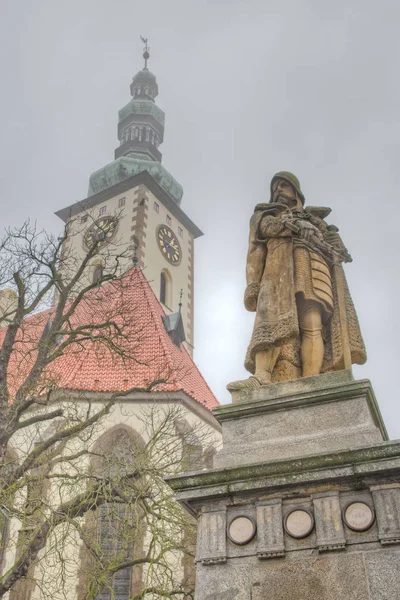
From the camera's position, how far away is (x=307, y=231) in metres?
5.26

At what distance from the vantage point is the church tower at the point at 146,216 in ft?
93.8

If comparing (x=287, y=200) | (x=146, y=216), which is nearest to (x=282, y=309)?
(x=287, y=200)

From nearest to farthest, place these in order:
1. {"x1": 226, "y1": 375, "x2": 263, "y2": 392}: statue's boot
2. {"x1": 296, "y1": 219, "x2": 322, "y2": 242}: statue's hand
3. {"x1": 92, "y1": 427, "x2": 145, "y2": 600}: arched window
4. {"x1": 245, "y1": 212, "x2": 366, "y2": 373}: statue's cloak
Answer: {"x1": 226, "y1": 375, "x2": 263, "y2": 392}: statue's boot, {"x1": 245, "y1": 212, "x2": 366, "y2": 373}: statue's cloak, {"x1": 296, "y1": 219, "x2": 322, "y2": 242}: statue's hand, {"x1": 92, "y1": 427, "x2": 145, "y2": 600}: arched window

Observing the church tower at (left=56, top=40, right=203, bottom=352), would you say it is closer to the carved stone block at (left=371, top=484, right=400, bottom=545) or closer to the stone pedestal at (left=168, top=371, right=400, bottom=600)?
the stone pedestal at (left=168, top=371, right=400, bottom=600)

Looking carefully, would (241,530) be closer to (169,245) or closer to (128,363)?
(128,363)

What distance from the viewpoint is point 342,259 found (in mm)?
5332

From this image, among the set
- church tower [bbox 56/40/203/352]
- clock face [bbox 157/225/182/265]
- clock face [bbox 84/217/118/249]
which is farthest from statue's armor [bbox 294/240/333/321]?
clock face [bbox 157/225/182/265]

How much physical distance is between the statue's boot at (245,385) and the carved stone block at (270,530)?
3.33 feet

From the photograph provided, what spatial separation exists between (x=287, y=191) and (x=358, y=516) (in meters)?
3.18

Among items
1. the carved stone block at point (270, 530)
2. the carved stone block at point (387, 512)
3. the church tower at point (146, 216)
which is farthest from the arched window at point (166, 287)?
the carved stone block at point (387, 512)

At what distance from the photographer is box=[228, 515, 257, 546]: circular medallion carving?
363cm

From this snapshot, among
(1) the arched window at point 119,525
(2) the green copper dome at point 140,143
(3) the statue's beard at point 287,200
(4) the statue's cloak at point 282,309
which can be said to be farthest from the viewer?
(2) the green copper dome at point 140,143

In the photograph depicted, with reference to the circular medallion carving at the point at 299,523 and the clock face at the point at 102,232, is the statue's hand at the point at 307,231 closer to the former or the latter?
the circular medallion carving at the point at 299,523

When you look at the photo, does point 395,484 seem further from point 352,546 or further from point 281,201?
point 281,201
